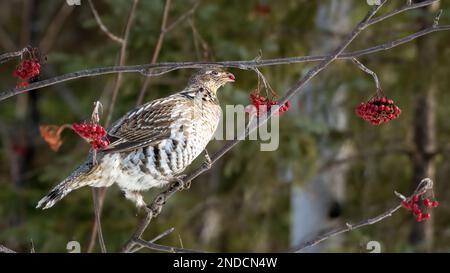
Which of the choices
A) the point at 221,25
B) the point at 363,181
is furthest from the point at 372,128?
the point at 221,25

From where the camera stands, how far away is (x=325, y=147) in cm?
823

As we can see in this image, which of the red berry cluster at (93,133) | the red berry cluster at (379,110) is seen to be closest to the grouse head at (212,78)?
the red berry cluster at (379,110)

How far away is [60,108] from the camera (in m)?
10.4

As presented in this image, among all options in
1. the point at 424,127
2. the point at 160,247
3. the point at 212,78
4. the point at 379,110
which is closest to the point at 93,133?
the point at 160,247

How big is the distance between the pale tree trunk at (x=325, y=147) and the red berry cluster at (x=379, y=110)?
4141mm

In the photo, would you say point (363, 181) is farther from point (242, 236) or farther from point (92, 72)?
point (92, 72)

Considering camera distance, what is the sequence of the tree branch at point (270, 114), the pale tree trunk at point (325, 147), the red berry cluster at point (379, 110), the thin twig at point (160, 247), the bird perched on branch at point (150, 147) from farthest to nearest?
the pale tree trunk at point (325, 147) → the bird perched on branch at point (150, 147) → the red berry cluster at point (379, 110) → the thin twig at point (160, 247) → the tree branch at point (270, 114)

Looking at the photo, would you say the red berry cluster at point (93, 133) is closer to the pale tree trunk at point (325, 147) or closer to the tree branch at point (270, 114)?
the tree branch at point (270, 114)

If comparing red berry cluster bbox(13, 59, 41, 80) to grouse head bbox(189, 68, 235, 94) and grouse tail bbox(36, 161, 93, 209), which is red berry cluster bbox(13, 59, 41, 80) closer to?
grouse tail bbox(36, 161, 93, 209)

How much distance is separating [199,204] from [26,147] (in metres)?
2.17

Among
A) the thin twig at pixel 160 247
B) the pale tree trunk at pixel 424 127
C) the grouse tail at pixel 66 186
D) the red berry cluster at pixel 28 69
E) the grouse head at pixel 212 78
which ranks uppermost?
the pale tree trunk at pixel 424 127

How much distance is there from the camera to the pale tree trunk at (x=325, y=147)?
8195 mm

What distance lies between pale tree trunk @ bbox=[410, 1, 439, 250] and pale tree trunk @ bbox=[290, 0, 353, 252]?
68 cm

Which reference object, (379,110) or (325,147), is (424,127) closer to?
(325,147)
